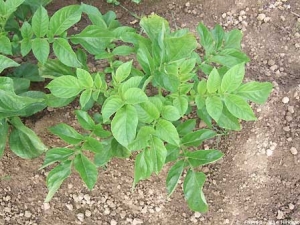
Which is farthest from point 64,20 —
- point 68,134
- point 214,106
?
point 214,106

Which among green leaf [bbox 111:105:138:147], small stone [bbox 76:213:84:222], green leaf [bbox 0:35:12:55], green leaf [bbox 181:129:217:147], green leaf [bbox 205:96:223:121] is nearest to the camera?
green leaf [bbox 111:105:138:147]

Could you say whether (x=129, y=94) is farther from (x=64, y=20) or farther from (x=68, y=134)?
(x=64, y=20)

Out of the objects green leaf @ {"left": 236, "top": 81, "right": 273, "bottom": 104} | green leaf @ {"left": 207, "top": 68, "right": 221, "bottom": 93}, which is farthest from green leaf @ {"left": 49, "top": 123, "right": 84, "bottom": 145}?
green leaf @ {"left": 236, "top": 81, "right": 273, "bottom": 104}

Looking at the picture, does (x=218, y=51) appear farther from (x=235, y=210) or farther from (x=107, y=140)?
(x=235, y=210)

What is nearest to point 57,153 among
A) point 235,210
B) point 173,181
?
point 173,181

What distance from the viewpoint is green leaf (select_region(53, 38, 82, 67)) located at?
224cm

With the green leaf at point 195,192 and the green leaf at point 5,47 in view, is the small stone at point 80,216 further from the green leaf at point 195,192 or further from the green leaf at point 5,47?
the green leaf at point 5,47

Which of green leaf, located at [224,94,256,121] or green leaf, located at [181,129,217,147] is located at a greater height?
green leaf, located at [224,94,256,121]

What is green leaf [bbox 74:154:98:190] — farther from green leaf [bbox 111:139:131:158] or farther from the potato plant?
green leaf [bbox 111:139:131:158]

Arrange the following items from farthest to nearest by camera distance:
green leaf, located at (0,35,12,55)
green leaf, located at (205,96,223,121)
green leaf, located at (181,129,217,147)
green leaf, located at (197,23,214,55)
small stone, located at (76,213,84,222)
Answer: small stone, located at (76,213,84,222), green leaf, located at (197,23,214,55), green leaf, located at (181,129,217,147), green leaf, located at (0,35,12,55), green leaf, located at (205,96,223,121)

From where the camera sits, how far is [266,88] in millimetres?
2105

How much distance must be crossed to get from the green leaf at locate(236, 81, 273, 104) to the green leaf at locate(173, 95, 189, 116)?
22 cm

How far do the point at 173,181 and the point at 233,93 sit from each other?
1.47 ft

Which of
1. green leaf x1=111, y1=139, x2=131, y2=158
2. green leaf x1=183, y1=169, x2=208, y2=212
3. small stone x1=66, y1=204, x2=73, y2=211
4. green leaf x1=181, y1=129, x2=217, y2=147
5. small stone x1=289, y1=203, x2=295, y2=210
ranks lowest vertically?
small stone x1=66, y1=204, x2=73, y2=211
